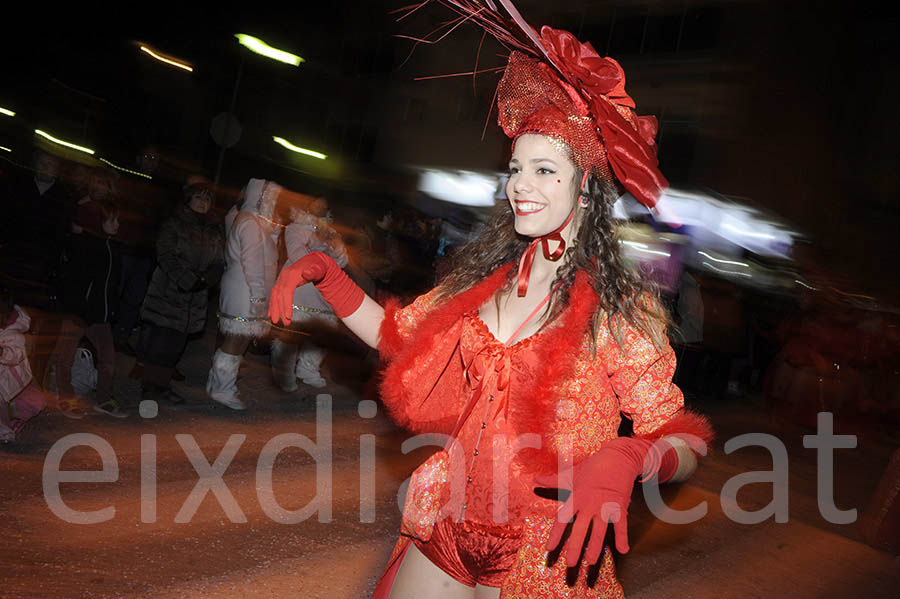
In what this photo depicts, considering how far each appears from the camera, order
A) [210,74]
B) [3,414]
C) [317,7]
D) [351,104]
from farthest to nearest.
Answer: [351,104] → [317,7] → [210,74] → [3,414]

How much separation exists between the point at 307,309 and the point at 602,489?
5.86 m

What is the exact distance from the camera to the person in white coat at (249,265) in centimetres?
634

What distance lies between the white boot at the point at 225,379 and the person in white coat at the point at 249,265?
0.39 feet

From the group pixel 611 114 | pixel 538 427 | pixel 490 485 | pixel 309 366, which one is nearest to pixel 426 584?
pixel 490 485

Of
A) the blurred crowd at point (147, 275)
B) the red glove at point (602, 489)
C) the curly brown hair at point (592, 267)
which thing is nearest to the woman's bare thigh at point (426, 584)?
the red glove at point (602, 489)

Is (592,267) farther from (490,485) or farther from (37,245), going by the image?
(37,245)

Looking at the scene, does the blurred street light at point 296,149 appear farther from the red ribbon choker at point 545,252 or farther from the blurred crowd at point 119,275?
the red ribbon choker at point 545,252

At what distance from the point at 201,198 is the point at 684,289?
6.73m

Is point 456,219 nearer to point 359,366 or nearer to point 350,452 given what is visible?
point 359,366

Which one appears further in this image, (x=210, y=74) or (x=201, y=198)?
→ (x=210, y=74)

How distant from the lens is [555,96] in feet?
7.13

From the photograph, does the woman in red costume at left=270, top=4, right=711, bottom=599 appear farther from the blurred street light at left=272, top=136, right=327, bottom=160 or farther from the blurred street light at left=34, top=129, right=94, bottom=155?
the blurred street light at left=272, top=136, right=327, bottom=160

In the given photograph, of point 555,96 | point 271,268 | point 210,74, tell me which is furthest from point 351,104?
point 555,96

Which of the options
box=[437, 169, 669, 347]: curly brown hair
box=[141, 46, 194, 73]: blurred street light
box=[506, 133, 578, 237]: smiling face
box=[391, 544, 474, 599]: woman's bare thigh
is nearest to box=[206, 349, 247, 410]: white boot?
box=[437, 169, 669, 347]: curly brown hair
